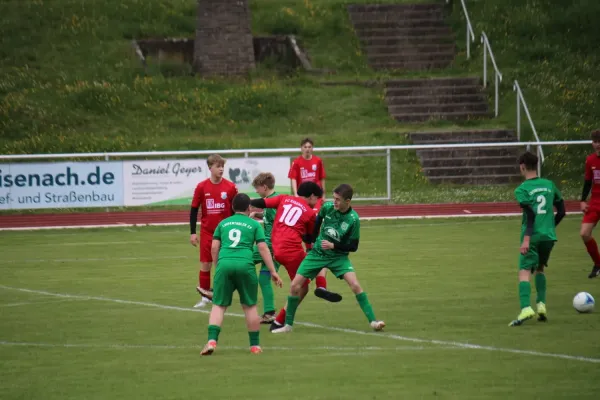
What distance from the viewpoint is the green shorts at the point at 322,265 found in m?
11.6

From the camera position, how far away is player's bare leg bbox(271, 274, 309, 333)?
11625mm

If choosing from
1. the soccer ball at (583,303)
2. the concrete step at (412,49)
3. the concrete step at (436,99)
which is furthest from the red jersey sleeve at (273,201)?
the concrete step at (412,49)

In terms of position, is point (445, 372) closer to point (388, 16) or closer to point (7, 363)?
point (7, 363)

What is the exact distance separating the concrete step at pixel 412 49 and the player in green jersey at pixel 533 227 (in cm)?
2929

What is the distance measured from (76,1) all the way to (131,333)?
114ft

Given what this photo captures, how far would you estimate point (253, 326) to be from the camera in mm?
10414

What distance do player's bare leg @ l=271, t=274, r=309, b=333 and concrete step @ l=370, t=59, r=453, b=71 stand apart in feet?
94.2

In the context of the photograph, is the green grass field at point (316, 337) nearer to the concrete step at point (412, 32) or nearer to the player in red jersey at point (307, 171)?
the player in red jersey at point (307, 171)

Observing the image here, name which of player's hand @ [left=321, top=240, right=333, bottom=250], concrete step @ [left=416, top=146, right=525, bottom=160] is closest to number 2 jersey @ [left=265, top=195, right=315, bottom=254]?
player's hand @ [left=321, top=240, right=333, bottom=250]

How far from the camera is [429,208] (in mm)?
27250

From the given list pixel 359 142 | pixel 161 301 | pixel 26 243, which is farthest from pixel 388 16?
pixel 161 301

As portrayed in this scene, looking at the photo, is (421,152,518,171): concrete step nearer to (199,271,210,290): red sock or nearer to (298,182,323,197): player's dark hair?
(199,271,210,290): red sock

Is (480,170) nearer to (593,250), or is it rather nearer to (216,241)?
(593,250)

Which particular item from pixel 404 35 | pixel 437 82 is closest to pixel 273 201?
pixel 437 82
